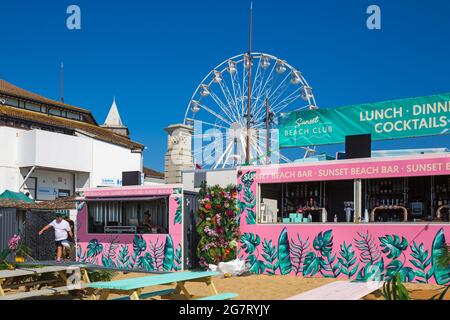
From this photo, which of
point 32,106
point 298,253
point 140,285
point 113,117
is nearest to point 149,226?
point 298,253

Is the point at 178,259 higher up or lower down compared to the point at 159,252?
lower down

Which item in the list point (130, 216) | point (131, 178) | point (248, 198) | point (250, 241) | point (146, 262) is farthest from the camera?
point (131, 178)

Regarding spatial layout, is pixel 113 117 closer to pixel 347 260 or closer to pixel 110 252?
pixel 110 252

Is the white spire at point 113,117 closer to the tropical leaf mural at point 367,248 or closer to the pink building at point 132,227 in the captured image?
the pink building at point 132,227

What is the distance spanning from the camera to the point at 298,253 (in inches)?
539

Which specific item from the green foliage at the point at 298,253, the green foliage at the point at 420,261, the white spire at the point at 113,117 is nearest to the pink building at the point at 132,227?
the green foliage at the point at 298,253

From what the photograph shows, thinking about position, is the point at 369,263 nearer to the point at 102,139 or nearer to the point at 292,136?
the point at 292,136

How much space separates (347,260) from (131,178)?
7409 mm

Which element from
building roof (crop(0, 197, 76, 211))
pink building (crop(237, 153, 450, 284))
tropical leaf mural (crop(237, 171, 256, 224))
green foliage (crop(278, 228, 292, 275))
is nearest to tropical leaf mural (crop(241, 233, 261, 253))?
pink building (crop(237, 153, 450, 284))

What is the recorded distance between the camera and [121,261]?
1609 cm

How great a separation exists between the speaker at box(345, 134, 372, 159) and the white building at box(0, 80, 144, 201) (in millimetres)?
20549

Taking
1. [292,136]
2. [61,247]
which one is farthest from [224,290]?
[61,247]

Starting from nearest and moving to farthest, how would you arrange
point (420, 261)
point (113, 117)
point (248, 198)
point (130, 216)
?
point (420, 261) < point (248, 198) < point (130, 216) < point (113, 117)

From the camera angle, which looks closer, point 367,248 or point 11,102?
point 367,248
